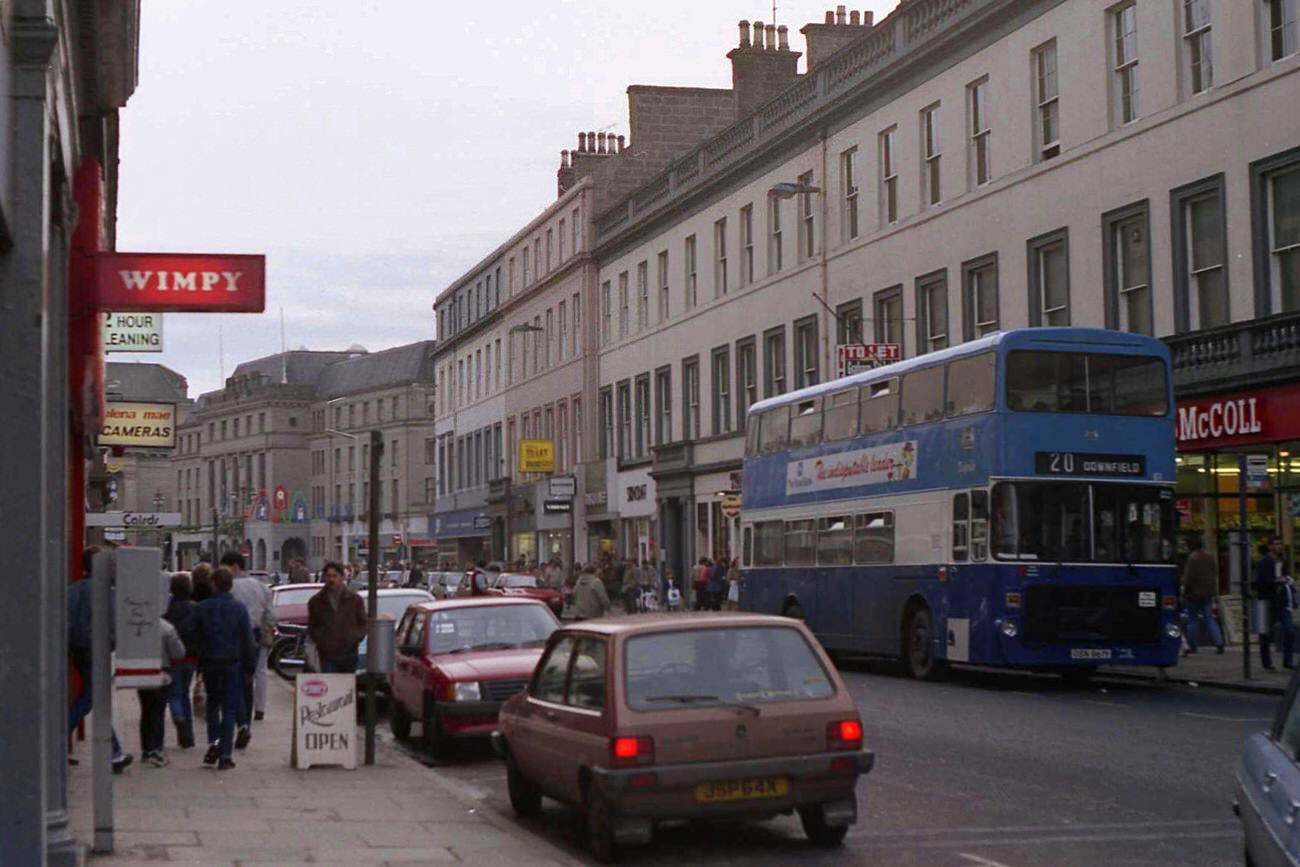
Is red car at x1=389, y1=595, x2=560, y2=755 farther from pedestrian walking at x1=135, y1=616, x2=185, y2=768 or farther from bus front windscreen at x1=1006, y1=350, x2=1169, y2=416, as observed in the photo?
bus front windscreen at x1=1006, y1=350, x2=1169, y2=416

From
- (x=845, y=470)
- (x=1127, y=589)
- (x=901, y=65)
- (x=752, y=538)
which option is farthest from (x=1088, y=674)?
(x=901, y=65)

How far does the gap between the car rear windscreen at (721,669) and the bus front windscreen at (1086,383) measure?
12.5m

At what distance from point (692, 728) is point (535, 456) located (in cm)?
5930

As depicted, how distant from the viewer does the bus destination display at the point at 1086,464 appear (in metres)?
23.6

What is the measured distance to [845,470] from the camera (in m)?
28.4

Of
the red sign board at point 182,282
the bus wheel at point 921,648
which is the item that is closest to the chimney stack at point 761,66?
the bus wheel at point 921,648

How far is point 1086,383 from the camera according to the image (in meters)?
23.8

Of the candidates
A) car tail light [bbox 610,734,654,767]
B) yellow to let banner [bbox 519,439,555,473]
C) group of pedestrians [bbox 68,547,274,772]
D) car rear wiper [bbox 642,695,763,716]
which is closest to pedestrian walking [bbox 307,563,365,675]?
group of pedestrians [bbox 68,547,274,772]

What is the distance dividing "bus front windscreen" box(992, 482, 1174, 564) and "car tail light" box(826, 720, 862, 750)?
497 inches

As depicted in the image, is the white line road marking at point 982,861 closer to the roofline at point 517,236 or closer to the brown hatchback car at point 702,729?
the brown hatchback car at point 702,729

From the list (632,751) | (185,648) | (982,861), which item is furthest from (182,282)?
(185,648)

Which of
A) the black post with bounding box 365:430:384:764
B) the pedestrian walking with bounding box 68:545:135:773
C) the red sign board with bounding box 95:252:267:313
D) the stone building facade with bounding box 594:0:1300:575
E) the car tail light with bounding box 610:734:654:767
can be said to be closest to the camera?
the car tail light with bounding box 610:734:654:767

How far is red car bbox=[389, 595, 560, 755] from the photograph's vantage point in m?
17.3

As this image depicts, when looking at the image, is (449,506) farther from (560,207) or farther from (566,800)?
(566,800)
